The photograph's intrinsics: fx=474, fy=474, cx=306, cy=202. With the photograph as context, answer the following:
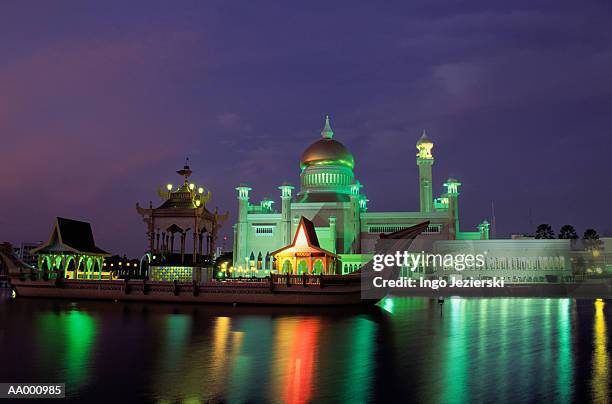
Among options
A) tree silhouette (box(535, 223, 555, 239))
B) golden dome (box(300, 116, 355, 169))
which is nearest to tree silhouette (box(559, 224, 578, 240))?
tree silhouette (box(535, 223, 555, 239))

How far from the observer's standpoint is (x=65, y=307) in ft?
82.0

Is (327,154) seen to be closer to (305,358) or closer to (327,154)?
(327,154)

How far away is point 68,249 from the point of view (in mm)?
33562

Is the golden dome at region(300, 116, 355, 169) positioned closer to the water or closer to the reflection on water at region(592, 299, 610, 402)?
the water

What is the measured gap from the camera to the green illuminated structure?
110 feet

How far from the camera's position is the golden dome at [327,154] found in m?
65.5

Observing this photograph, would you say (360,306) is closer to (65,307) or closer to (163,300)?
(163,300)

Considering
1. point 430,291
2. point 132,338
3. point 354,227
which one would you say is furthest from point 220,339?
point 354,227

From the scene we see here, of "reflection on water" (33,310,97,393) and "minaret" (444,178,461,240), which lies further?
"minaret" (444,178,461,240)

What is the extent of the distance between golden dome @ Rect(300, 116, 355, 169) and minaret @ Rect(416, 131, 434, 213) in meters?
9.69

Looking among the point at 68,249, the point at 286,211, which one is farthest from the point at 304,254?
the point at 286,211

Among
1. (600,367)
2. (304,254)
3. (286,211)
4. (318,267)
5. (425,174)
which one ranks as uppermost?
(425,174)

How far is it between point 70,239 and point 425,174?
1781 inches

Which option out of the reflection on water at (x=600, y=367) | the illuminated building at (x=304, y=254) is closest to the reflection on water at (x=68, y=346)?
the reflection on water at (x=600, y=367)
